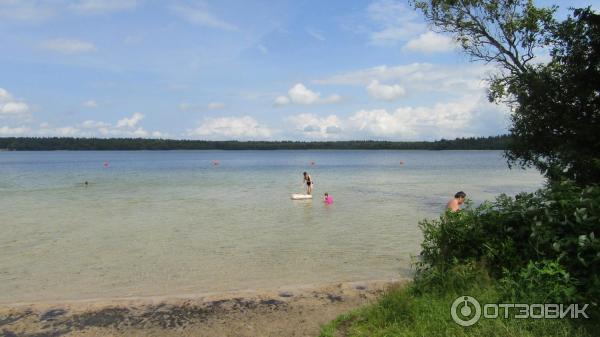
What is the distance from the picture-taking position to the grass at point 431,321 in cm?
436

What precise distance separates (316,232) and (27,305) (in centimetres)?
923

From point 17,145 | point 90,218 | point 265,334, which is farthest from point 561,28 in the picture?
point 17,145

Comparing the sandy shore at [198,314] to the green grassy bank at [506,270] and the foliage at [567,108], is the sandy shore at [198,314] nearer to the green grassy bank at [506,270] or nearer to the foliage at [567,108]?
the green grassy bank at [506,270]

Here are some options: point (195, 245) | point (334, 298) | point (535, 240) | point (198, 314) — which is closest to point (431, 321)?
point (535, 240)

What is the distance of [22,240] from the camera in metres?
14.4

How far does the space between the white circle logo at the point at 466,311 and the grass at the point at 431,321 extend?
6cm

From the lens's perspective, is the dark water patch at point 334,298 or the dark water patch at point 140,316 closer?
the dark water patch at point 140,316

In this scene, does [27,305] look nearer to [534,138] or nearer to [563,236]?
[563,236]

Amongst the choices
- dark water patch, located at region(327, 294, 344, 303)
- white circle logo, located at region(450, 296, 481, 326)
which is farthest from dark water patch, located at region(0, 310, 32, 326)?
white circle logo, located at region(450, 296, 481, 326)

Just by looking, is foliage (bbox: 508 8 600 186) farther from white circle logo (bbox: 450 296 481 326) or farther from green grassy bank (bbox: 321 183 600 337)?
white circle logo (bbox: 450 296 481 326)

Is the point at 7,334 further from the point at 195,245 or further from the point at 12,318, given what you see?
the point at 195,245

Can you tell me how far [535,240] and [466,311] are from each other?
121cm

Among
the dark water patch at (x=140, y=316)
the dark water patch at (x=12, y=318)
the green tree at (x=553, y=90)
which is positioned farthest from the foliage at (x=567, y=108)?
the dark water patch at (x=12, y=318)

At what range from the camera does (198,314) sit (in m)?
6.84
